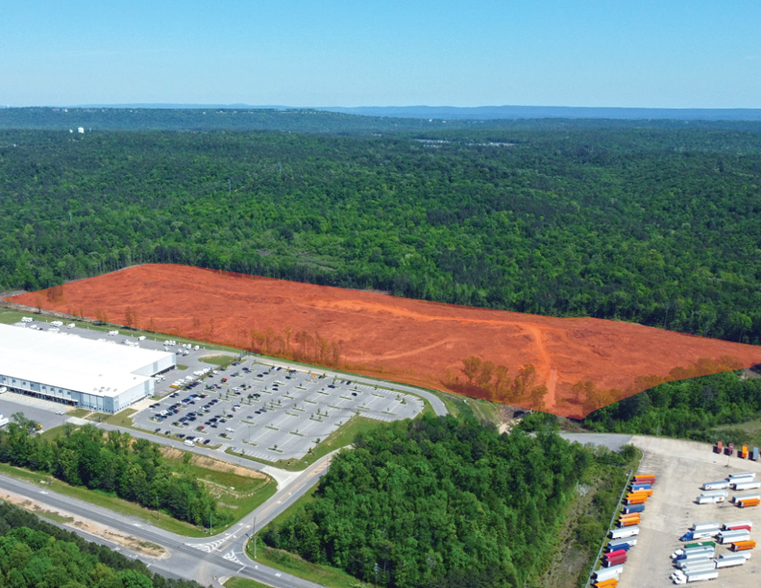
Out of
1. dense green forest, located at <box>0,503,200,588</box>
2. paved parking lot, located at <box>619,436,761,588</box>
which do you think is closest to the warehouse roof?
dense green forest, located at <box>0,503,200,588</box>

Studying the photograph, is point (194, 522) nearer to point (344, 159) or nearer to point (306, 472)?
point (306, 472)

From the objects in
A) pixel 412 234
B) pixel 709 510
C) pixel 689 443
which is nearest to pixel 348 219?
pixel 412 234

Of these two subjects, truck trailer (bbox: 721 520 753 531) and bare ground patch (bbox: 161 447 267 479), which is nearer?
truck trailer (bbox: 721 520 753 531)

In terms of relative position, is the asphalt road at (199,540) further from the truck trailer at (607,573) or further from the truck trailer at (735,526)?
the truck trailer at (735,526)

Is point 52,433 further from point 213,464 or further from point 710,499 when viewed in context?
point 710,499

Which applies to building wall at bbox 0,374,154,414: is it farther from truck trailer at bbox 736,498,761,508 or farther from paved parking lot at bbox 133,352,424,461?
truck trailer at bbox 736,498,761,508

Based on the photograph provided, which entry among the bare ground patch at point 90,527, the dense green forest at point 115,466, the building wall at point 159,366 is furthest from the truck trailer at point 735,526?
the building wall at point 159,366
